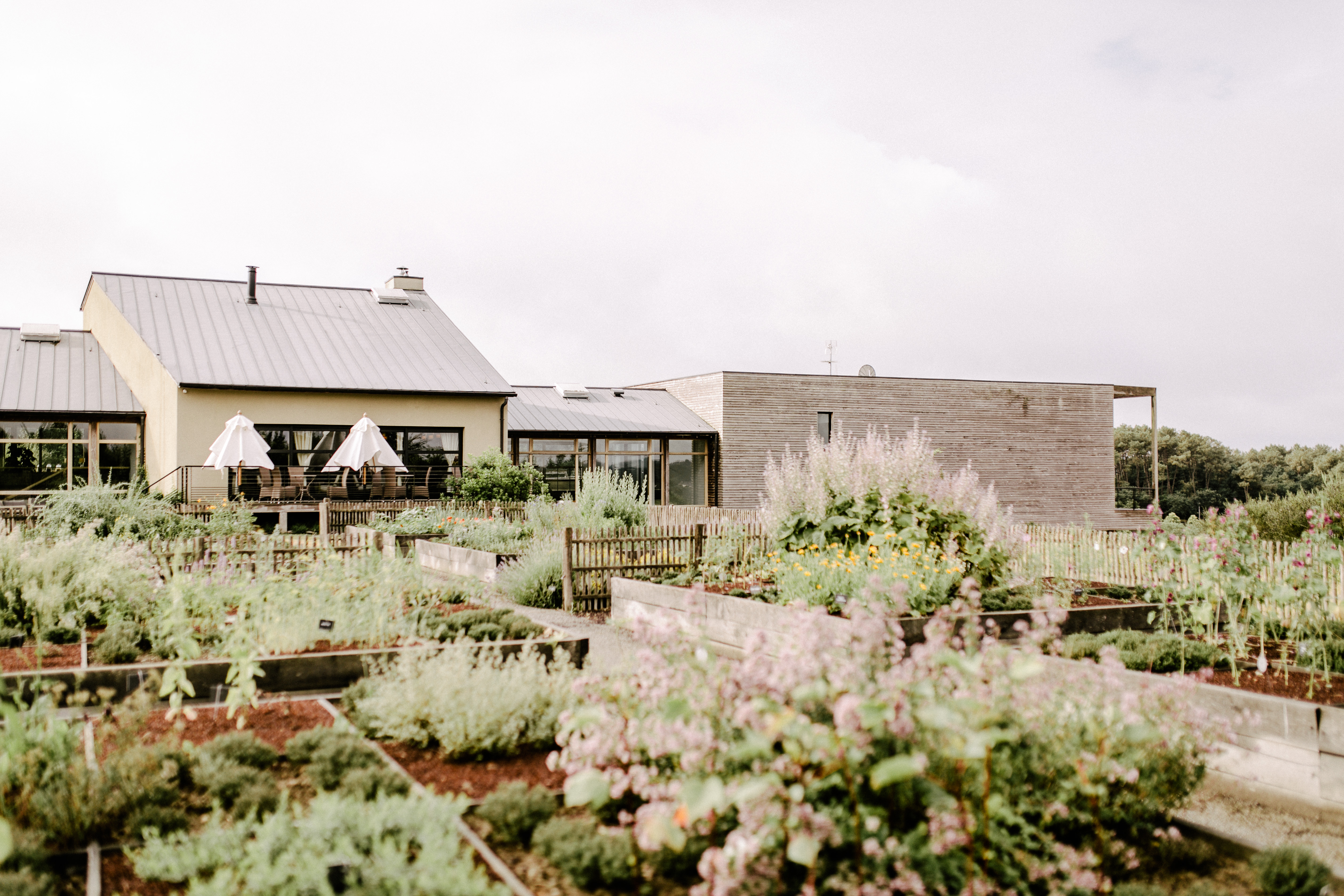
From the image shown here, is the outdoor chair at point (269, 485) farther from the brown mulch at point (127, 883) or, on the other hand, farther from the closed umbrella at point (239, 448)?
the brown mulch at point (127, 883)

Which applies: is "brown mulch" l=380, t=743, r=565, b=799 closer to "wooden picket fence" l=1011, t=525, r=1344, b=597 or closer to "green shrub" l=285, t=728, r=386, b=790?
"green shrub" l=285, t=728, r=386, b=790

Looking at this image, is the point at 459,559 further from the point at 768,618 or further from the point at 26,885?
the point at 26,885

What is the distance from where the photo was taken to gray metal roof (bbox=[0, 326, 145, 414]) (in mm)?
20969

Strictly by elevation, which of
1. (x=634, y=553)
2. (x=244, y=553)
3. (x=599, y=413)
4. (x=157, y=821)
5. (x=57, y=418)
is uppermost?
(x=599, y=413)

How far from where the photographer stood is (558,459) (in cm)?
2636

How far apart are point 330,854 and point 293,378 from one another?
21.1 meters

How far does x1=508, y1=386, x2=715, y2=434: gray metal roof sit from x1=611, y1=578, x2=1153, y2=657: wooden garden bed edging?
17252 mm

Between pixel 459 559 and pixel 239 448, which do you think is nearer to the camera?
pixel 459 559

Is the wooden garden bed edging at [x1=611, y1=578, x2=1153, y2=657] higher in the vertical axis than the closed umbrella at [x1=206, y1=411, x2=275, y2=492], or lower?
lower

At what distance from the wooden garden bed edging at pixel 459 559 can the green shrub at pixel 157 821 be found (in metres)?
7.61

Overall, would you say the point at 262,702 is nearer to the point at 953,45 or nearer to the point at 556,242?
the point at 953,45

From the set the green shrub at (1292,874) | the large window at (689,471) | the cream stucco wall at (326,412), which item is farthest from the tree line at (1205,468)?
the green shrub at (1292,874)

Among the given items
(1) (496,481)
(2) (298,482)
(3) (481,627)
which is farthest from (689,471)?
(3) (481,627)

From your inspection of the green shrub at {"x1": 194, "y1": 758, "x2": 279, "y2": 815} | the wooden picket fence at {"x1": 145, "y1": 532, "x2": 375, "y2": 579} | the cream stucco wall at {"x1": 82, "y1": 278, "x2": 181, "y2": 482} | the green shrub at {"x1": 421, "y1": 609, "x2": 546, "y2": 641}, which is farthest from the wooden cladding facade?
the green shrub at {"x1": 194, "y1": 758, "x2": 279, "y2": 815}
